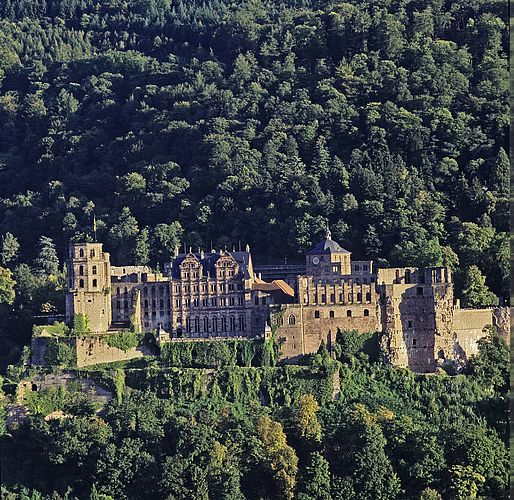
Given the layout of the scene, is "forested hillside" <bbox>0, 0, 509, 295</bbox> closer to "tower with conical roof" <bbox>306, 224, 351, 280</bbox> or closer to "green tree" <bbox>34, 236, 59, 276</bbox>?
"green tree" <bbox>34, 236, 59, 276</bbox>

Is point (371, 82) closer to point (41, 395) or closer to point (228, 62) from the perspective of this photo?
point (228, 62)

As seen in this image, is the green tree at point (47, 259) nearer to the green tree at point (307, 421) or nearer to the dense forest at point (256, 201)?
the dense forest at point (256, 201)

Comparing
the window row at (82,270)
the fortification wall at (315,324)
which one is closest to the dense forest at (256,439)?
the fortification wall at (315,324)

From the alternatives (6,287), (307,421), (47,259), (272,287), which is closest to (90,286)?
(272,287)

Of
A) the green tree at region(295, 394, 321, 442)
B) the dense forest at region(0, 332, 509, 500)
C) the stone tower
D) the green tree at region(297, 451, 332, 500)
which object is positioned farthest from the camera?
the stone tower

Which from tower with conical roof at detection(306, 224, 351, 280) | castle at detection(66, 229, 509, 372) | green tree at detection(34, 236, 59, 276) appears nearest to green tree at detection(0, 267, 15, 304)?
green tree at detection(34, 236, 59, 276)

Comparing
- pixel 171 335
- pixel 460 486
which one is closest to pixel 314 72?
pixel 171 335
